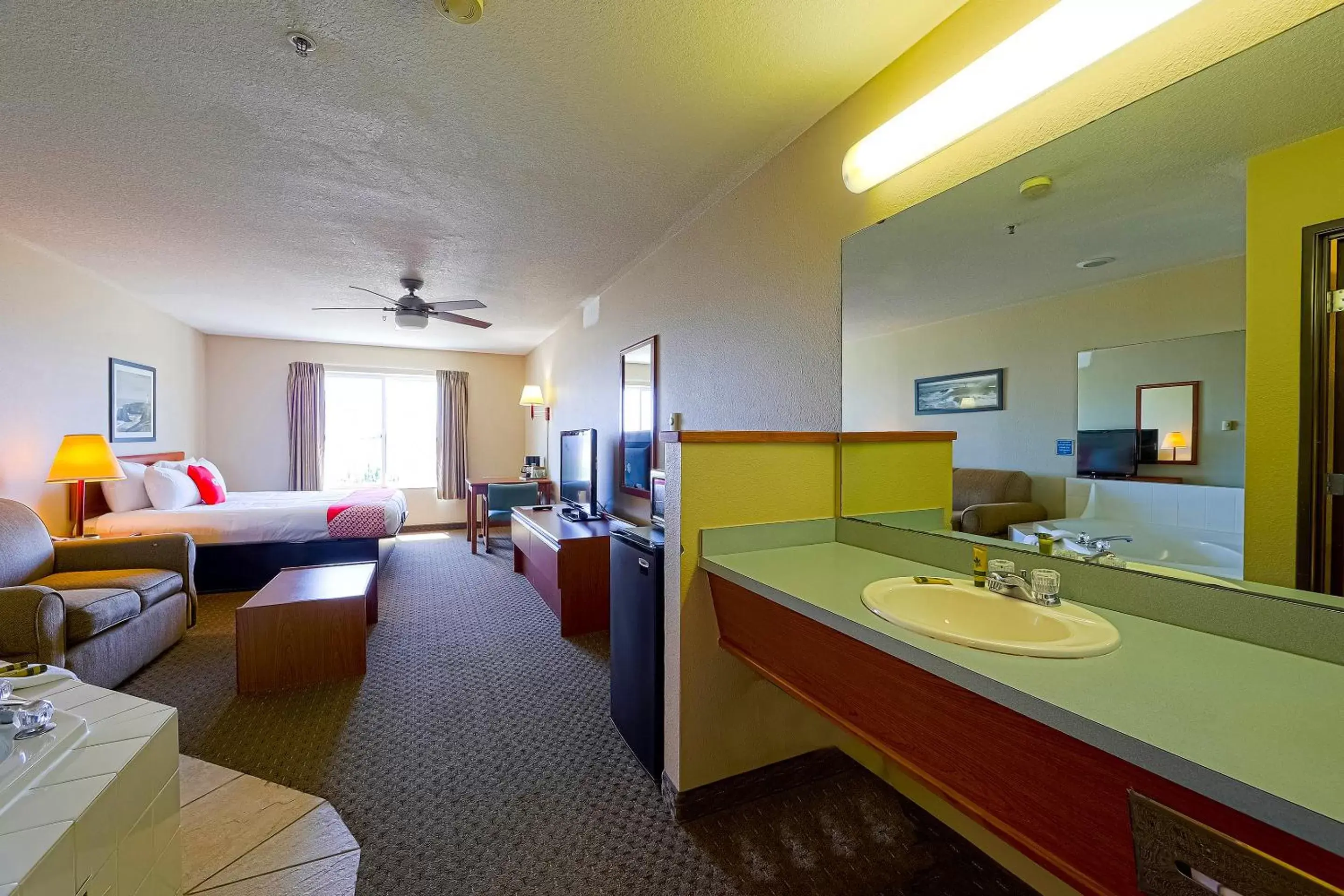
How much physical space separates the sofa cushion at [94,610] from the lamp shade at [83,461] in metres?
1.10

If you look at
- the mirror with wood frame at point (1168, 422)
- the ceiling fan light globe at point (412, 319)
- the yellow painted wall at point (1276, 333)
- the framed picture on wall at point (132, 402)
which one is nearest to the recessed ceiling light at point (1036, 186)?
the yellow painted wall at point (1276, 333)

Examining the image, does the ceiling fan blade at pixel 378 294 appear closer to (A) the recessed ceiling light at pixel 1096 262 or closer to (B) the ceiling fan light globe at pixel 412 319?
(B) the ceiling fan light globe at pixel 412 319

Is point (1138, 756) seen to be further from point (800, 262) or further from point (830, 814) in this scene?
point (800, 262)

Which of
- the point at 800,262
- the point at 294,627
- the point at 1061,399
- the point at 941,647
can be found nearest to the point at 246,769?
the point at 294,627

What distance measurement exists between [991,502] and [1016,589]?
345mm

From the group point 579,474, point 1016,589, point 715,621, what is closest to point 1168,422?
point 1016,589

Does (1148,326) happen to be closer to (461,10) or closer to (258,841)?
(461,10)

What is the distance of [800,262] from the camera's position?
1942 mm

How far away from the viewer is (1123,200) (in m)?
1.15

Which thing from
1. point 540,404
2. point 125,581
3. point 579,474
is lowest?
point 125,581

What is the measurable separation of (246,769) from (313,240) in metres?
2.67

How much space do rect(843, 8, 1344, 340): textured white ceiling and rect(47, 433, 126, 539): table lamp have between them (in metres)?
4.43

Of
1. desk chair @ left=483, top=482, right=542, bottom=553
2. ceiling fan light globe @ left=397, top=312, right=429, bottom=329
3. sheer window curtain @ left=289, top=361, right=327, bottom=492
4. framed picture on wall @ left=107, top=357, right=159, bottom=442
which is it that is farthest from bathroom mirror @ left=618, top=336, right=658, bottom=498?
sheer window curtain @ left=289, top=361, right=327, bottom=492

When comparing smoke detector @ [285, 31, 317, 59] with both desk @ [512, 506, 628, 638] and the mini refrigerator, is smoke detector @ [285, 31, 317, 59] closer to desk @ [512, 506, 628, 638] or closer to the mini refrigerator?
the mini refrigerator
